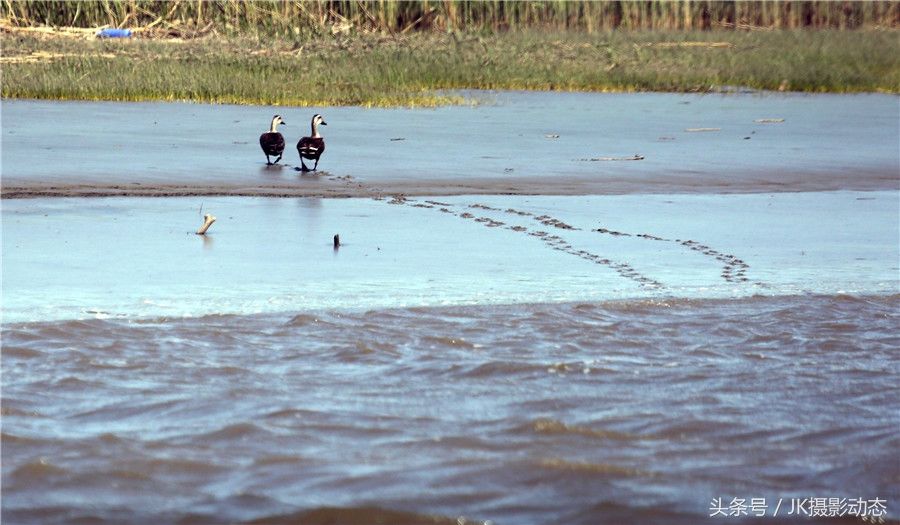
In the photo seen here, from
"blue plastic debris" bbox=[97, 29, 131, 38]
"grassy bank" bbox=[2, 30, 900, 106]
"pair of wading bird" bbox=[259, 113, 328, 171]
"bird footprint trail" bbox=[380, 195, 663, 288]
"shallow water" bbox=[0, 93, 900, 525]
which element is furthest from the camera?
"blue plastic debris" bbox=[97, 29, 131, 38]

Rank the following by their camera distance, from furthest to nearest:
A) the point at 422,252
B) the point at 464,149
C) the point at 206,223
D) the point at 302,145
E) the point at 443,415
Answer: the point at 464,149 < the point at 302,145 < the point at 206,223 < the point at 422,252 < the point at 443,415

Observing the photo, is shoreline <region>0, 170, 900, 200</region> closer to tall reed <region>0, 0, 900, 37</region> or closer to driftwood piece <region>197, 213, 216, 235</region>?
driftwood piece <region>197, 213, 216, 235</region>

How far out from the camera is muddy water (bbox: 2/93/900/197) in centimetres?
1430

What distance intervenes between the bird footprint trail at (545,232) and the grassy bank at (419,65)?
38.5 ft

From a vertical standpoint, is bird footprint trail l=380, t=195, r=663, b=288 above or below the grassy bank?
below

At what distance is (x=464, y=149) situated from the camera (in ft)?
58.4

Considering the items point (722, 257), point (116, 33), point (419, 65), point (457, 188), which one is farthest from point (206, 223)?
point (116, 33)

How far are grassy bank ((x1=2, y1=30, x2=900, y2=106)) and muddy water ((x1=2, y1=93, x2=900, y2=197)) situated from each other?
4.67 feet

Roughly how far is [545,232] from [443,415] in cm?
546

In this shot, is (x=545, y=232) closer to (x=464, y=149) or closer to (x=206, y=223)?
(x=206, y=223)

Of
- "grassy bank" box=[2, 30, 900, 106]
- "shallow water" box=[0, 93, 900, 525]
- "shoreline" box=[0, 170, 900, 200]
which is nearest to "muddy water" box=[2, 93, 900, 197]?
"shoreline" box=[0, 170, 900, 200]

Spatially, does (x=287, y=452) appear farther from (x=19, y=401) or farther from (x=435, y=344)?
(x=435, y=344)

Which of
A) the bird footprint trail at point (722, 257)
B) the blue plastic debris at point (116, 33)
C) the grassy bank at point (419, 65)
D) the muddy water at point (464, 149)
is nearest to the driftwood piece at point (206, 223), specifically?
the muddy water at point (464, 149)

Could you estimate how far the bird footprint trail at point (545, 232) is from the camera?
30.0 feet
